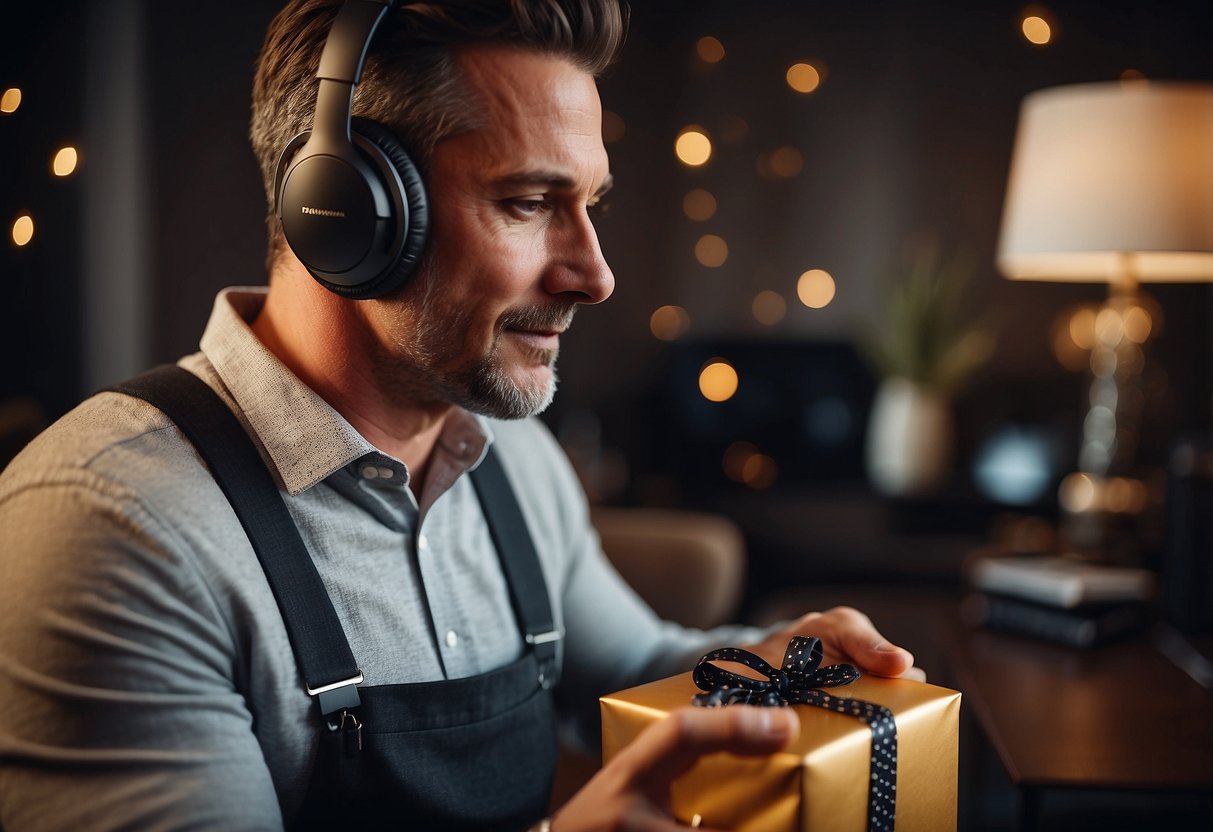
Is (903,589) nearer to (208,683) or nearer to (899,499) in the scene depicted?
(899,499)

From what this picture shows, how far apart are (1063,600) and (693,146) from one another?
2857 mm

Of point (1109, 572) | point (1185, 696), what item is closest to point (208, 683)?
point (1185, 696)

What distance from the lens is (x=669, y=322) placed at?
4051mm

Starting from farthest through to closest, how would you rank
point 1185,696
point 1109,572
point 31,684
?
1. point 1109,572
2. point 1185,696
3. point 31,684

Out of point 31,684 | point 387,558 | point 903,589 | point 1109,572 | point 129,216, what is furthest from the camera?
point 903,589

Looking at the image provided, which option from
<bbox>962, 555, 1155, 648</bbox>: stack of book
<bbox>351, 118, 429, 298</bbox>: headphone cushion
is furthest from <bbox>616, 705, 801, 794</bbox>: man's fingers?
<bbox>962, 555, 1155, 648</bbox>: stack of book

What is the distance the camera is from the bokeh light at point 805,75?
151 inches

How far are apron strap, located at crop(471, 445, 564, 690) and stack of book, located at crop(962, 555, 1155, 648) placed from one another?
773 millimetres

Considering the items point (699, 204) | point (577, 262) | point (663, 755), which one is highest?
point (699, 204)

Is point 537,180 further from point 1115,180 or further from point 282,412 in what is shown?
point 1115,180

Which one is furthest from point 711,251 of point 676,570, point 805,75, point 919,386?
point 676,570

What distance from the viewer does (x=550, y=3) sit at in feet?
2.75

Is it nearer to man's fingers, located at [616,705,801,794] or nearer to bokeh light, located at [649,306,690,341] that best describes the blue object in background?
bokeh light, located at [649,306,690,341]

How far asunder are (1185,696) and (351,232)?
3.53ft
